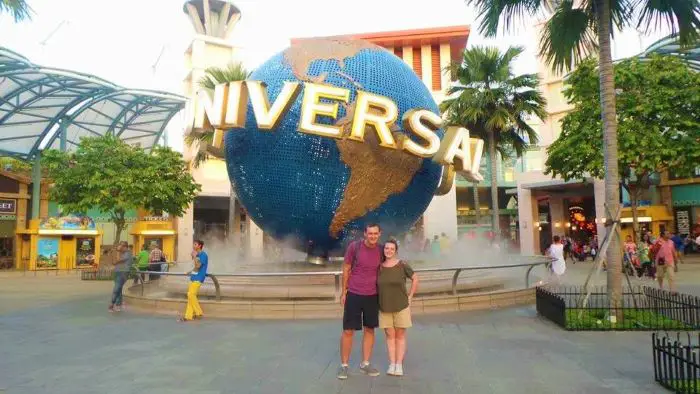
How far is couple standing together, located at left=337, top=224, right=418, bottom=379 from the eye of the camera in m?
4.73

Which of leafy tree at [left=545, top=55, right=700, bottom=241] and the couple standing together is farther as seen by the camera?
leafy tree at [left=545, top=55, right=700, bottom=241]

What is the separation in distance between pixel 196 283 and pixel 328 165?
3.21m

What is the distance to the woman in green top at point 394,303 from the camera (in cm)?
471

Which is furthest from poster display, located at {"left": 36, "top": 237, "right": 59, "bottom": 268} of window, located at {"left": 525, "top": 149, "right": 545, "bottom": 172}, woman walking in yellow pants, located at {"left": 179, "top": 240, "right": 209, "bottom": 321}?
window, located at {"left": 525, "top": 149, "right": 545, "bottom": 172}

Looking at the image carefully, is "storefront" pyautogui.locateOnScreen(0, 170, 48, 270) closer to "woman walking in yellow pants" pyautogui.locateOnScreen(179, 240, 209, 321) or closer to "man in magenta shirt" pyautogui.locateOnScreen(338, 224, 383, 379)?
"woman walking in yellow pants" pyautogui.locateOnScreen(179, 240, 209, 321)

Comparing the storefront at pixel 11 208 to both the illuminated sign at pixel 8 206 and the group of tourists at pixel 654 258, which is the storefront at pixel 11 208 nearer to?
the illuminated sign at pixel 8 206

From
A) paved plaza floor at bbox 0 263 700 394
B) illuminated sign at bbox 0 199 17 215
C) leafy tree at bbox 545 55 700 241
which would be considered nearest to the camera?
paved plaza floor at bbox 0 263 700 394

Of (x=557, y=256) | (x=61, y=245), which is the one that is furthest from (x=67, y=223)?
(x=557, y=256)

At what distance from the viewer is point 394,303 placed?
470cm

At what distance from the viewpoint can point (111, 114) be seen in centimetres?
3853

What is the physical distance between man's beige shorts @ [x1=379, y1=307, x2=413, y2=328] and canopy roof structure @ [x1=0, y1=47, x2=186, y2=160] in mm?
23668

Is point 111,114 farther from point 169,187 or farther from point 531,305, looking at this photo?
point 531,305

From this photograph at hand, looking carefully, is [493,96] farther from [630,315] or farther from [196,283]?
[196,283]

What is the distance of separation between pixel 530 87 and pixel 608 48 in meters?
13.8
